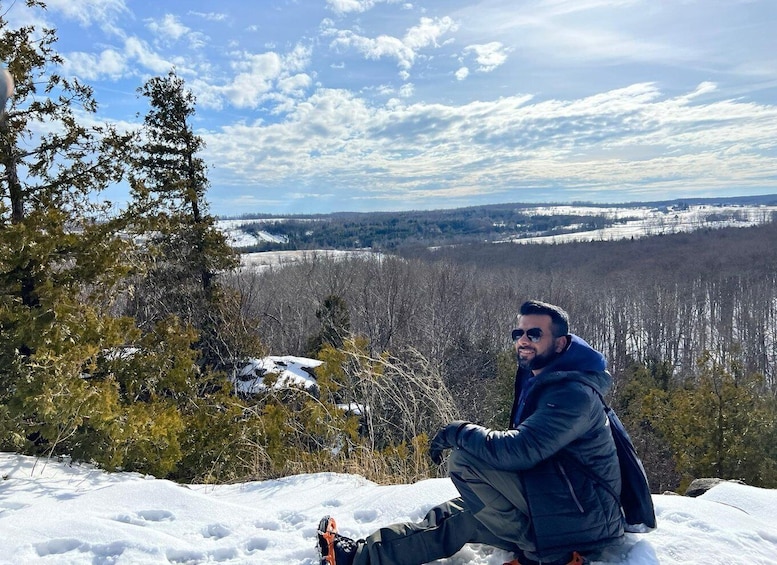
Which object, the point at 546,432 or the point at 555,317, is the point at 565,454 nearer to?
the point at 546,432

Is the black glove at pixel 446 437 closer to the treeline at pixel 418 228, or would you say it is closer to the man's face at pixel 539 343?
the man's face at pixel 539 343

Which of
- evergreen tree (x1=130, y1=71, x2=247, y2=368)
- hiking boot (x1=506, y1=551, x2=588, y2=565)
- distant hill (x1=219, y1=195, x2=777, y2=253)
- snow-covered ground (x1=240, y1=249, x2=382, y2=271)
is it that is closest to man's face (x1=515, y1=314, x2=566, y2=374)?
hiking boot (x1=506, y1=551, x2=588, y2=565)

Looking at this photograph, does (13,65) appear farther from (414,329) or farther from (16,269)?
(414,329)

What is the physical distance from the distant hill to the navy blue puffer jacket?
55787 millimetres

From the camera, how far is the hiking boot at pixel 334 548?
9.73 ft

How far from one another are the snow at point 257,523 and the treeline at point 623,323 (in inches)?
170

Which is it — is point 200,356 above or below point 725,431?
above

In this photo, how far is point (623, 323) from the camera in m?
43.0

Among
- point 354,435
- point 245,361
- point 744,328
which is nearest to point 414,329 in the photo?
point 245,361

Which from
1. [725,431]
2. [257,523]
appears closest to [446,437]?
[257,523]

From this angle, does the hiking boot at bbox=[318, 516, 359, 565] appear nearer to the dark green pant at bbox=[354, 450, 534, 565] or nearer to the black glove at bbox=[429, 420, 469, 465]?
the dark green pant at bbox=[354, 450, 534, 565]

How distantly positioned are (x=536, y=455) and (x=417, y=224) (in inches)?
4645

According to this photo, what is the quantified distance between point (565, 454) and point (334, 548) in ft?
4.70

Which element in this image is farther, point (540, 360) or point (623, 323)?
point (623, 323)
